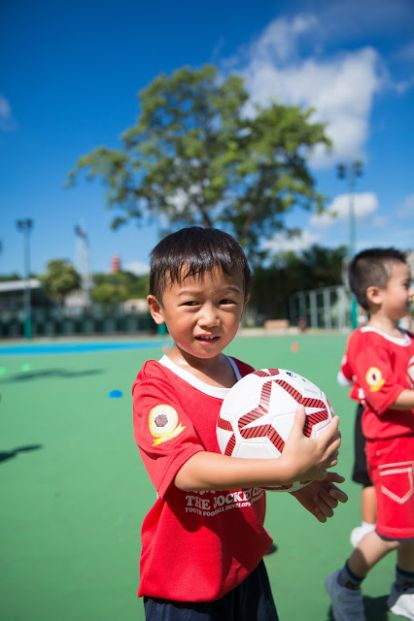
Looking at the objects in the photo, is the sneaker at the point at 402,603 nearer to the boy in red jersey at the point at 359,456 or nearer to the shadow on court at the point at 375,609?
the shadow on court at the point at 375,609

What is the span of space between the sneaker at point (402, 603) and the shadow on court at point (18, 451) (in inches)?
139

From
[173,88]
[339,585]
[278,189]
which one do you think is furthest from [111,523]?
[173,88]

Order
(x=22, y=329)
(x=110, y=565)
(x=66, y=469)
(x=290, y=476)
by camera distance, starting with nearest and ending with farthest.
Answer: (x=290, y=476), (x=110, y=565), (x=66, y=469), (x=22, y=329)

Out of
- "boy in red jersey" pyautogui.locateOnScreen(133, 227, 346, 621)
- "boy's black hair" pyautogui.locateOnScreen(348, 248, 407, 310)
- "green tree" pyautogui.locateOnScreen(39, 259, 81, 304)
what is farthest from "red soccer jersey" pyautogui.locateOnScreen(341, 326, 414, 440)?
"green tree" pyautogui.locateOnScreen(39, 259, 81, 304)

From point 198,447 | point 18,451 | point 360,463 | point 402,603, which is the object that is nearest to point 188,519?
point 198,447

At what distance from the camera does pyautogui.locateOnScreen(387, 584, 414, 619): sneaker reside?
2119 millimetres

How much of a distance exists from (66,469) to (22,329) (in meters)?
31.5

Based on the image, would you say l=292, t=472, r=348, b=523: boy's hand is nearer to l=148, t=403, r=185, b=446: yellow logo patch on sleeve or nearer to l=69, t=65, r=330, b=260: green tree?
l=148, t=403, r=185, b=446: yellow logo patch on sleeve

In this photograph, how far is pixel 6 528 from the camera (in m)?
3.13

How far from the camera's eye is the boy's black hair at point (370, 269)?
243 cm

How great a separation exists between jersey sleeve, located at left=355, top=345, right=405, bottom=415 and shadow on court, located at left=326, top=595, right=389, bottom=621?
93 centimetres

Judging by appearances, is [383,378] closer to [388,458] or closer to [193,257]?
[388,458]

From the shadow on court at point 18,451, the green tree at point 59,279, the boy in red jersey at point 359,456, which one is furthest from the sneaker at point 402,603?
the green tree at point 59,279

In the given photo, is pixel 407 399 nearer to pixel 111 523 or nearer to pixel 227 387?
pixel 227 387
